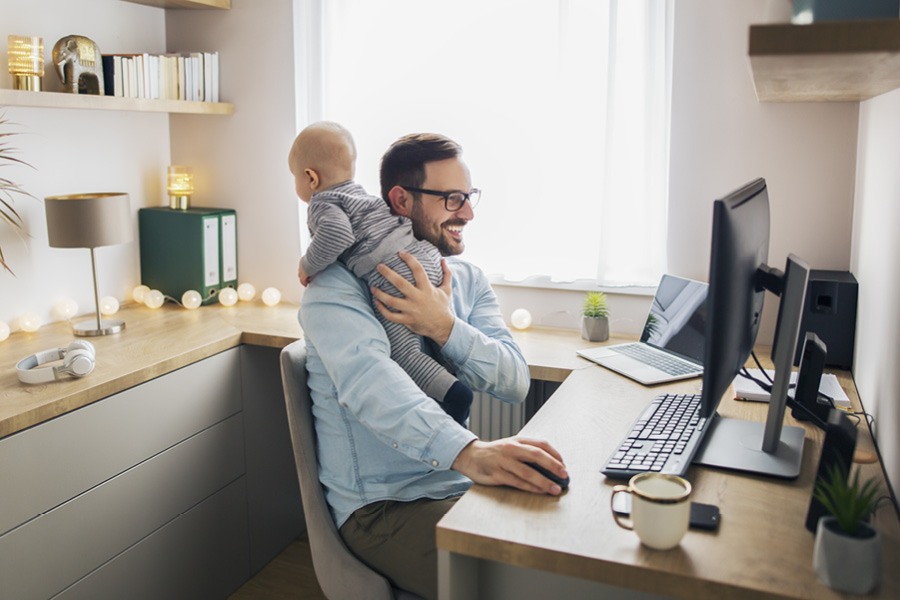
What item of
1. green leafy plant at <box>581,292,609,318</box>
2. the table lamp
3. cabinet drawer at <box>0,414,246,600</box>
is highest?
the table lamp

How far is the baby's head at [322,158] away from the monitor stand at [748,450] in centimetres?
99

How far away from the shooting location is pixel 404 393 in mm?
1482

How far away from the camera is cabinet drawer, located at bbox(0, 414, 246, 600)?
1.77 m

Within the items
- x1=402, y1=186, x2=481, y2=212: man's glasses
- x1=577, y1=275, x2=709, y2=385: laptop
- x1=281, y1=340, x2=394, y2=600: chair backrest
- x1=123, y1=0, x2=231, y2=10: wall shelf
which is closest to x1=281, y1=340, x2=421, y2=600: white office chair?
x1=281, y1=340, x2=394, y2=600: chair backrest

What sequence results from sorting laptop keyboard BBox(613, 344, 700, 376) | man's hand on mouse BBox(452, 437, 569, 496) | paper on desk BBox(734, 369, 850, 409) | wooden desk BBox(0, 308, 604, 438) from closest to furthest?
1. man's hand on mouse BBox(452, 437, 569, 496)
2. paper on desk BBox(734, 369, 850, 409)
3. wooden desk BBox(0, 308, 604, 438)
4. laptop keyboard BBox(613, 344, 700, 376)

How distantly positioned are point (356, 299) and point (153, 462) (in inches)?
36.6

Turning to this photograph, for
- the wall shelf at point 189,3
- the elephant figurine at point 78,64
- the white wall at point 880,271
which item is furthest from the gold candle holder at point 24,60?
the white wall at point 880,271

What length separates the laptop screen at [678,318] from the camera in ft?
6.84

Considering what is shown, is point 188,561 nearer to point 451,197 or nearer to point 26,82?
point 451,197

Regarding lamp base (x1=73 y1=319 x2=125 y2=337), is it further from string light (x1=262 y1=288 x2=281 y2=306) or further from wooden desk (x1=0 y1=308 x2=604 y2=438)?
string light (x1=262 y1=288 x2=281 y2=306)

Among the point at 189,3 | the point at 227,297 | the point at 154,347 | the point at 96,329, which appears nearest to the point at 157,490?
the point at 154,347

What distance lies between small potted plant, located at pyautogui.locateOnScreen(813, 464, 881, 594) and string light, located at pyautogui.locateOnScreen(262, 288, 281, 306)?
2256 mm

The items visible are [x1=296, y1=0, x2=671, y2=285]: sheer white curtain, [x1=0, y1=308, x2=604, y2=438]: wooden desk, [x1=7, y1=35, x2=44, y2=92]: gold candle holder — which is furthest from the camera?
[x1=296, y1=0, x2=671, y2=285]: sheer white curtain

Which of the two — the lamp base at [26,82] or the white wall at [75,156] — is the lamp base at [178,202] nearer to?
the white wall at [75,156]
